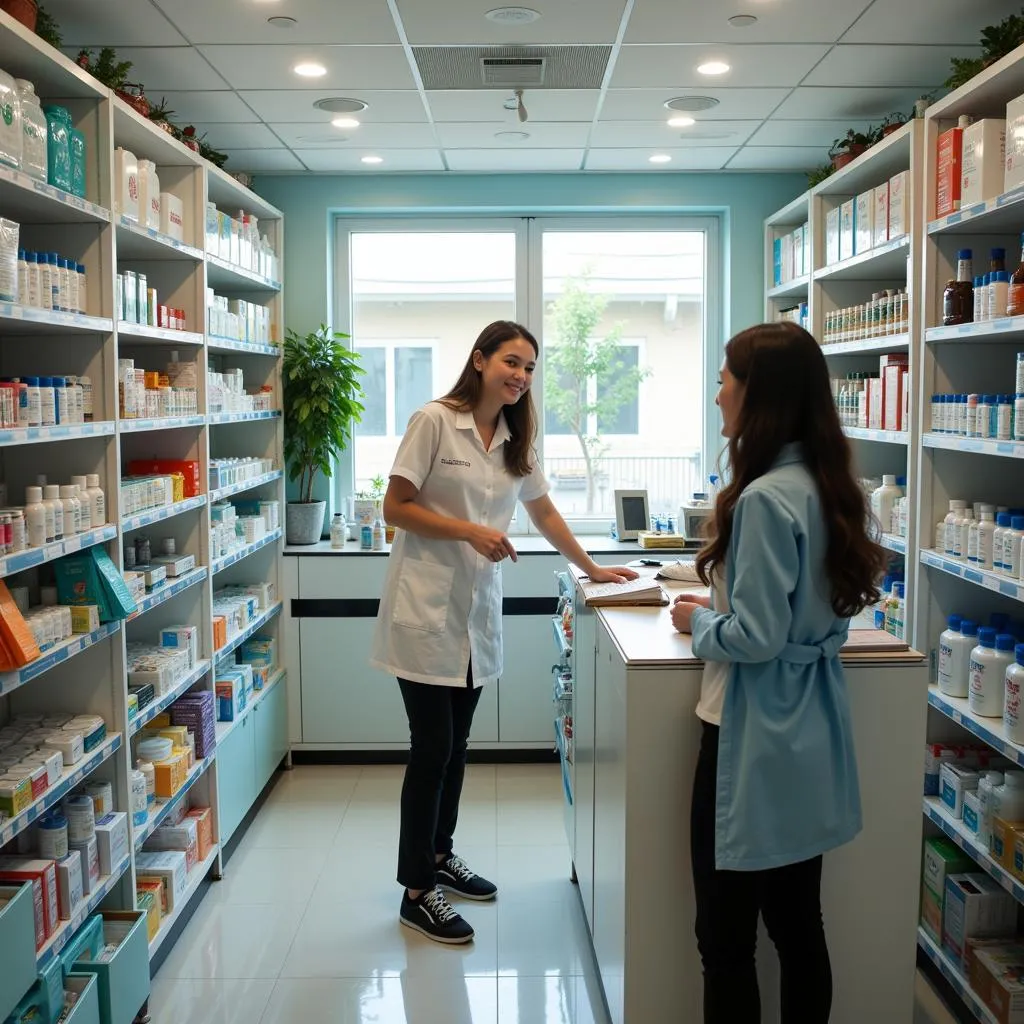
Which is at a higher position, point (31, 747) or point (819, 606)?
point (819, 606)

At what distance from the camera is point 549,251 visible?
18.6ft

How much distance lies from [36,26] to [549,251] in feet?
11.0

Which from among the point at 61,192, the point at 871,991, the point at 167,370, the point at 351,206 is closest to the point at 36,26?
the point at 61,192

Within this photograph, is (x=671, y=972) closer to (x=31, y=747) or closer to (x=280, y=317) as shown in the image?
(x=31, y=747)

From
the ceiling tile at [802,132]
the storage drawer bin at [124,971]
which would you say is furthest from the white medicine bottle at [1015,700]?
the ceiling tile at [802,132]

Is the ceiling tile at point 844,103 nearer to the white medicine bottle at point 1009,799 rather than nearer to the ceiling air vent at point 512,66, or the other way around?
the ceiling air vent at point 512,66

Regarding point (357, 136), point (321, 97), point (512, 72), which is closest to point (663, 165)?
point (357, 136)

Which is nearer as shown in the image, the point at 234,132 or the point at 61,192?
the point at 61,192

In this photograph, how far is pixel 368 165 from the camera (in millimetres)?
5105

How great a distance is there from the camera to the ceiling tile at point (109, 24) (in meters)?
3.04

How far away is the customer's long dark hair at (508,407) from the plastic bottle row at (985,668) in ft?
4.60

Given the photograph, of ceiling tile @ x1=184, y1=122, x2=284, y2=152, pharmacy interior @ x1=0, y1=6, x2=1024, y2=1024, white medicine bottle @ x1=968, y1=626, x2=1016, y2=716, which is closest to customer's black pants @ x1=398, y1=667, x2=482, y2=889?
pharmacy interior @ x1=0, y1=6, x2=1024, y2=1024

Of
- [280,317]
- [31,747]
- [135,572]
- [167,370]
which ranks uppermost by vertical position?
[280,317]

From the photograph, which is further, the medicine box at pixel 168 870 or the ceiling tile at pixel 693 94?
the ceiling tile at pixel 693 94
